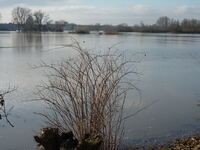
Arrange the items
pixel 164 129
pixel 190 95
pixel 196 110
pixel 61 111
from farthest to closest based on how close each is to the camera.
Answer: pixel 190 95
pixel 196 110
pixel 164 129
pixel 61 111

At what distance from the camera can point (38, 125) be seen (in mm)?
6445

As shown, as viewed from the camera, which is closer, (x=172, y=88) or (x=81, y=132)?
(x=81, y=132)

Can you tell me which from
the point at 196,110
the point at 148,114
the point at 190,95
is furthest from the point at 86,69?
the point at 190,95

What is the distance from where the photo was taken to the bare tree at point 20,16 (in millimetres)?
97744

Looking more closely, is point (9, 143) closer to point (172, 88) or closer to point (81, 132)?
point (81, 132)

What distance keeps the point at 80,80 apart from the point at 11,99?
4.17 meters

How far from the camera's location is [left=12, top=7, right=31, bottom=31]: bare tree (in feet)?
321

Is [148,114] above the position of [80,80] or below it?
below

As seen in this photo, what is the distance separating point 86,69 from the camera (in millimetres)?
4676

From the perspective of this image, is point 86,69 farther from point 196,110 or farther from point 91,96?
point 196,110

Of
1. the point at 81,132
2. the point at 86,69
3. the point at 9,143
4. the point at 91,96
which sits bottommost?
the point at 9,143

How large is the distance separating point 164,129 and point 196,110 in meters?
1.79

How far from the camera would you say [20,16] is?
98.5 meters

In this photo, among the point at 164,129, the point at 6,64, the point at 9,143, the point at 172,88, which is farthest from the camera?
the point at 6,64
